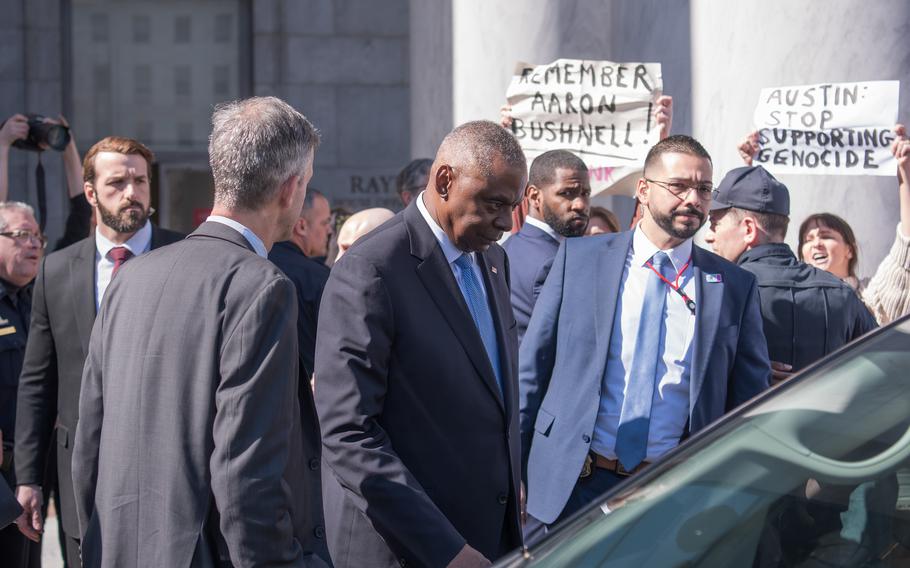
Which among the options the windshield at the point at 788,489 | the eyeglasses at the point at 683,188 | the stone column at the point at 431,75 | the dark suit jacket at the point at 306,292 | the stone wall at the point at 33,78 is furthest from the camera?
the stone wall at the point at 33,78

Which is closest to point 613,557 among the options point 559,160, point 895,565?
point 895,565

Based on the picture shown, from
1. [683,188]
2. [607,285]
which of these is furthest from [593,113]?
[607,285]

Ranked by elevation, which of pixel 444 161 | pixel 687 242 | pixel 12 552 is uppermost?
pixel 444 161

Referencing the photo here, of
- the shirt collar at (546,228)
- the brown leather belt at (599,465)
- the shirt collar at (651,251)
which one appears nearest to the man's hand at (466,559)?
the brown leather belt at (599,465)

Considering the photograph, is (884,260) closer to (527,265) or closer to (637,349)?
(527,265)

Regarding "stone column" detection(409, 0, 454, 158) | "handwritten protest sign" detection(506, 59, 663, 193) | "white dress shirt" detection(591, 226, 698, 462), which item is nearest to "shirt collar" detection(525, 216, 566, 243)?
"handwritten protest sign" detection(506, 59, 663, 193)

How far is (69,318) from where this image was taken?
4457 millimetres

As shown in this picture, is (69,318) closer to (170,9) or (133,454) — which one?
(133,454)

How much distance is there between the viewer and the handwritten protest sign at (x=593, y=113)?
617 cm

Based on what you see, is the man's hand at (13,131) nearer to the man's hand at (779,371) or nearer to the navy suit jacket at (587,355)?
the navy suit jacket at (587,355)

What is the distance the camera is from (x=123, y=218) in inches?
182

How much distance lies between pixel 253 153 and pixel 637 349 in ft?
5.56

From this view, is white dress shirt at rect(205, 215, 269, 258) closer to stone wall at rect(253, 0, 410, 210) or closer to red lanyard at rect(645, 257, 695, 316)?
red lanyard at rect(645, 257, 695, 316)

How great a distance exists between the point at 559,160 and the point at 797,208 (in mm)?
1690
